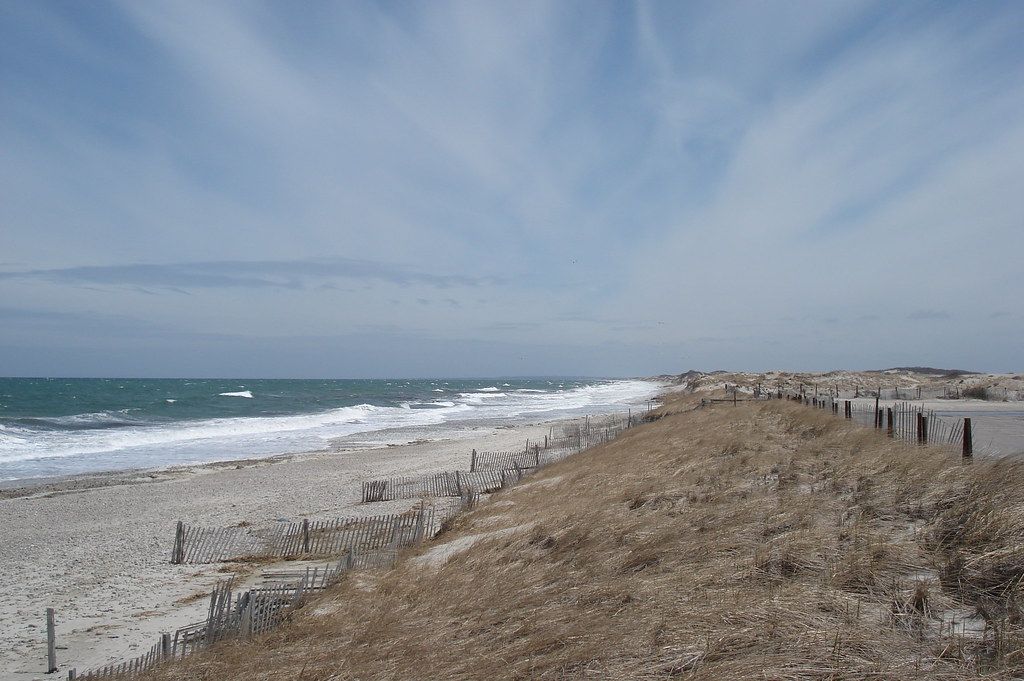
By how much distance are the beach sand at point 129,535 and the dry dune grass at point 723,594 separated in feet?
13.6

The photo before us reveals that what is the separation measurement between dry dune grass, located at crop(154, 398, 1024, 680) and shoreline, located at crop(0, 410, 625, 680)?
415 centimetres

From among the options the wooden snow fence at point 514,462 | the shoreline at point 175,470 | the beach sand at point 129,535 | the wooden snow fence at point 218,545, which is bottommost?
the shoreline at point 175,470

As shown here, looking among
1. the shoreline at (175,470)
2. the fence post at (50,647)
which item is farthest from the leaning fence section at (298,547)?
the shoreline at (175,470)

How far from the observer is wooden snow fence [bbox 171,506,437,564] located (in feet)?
44.5

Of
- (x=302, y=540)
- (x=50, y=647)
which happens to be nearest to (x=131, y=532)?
(x=302, y=540)

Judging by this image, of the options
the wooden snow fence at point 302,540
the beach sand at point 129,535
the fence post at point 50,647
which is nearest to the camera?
the fence post at point 50,647

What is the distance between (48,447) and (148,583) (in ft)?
97.4

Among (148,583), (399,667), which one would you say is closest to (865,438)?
(399,667)

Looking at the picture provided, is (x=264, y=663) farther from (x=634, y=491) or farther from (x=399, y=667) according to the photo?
(x=634, y=491)

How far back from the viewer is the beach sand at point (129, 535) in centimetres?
1037

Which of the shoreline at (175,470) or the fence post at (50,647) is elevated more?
the fence post at (50,647)

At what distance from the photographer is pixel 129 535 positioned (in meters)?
17.2

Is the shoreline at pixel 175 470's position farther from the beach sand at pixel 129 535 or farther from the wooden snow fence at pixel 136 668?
the wooden snow fence at pixel 136 668

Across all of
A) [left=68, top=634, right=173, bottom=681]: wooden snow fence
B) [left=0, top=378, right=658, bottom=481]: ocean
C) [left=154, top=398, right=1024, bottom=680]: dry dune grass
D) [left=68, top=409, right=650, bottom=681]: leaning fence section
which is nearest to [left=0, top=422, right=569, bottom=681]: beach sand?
[left=68, top=409, right=650, bottom=681]: leaning fence section
